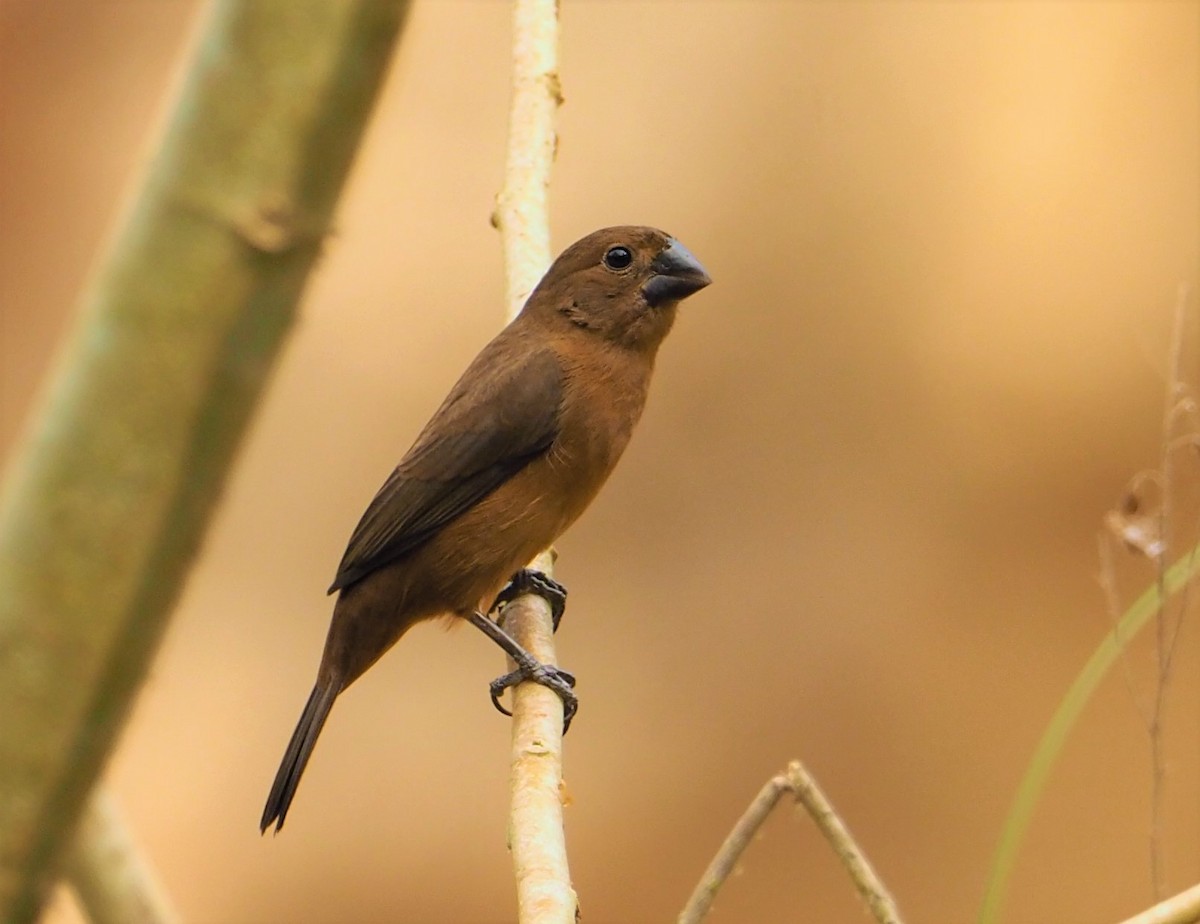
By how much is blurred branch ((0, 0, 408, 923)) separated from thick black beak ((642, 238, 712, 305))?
2706mm

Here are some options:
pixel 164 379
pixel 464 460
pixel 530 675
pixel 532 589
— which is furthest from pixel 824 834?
pixel 164 379

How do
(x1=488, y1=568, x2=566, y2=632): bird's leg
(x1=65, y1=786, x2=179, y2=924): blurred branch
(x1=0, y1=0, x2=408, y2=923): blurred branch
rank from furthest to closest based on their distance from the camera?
(x1=488, y1=568, x2=566, y2=632): bird's leg, (x1=65, y1=786, x2=179, y2=924): blurred branch, (x1=0, y1=0, x2=408, y2=923): blurred branch

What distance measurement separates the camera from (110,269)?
553 mm

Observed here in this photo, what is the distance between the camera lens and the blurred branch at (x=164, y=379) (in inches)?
22.2

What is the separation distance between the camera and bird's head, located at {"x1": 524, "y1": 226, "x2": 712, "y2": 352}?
328 cm

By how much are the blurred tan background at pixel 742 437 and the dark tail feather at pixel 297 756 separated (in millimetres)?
2884

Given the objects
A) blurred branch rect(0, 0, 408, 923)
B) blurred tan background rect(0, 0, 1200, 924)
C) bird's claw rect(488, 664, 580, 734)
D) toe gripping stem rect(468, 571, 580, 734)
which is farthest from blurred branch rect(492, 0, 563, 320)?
blurred tan background rect(0, 0, 1200, 924)

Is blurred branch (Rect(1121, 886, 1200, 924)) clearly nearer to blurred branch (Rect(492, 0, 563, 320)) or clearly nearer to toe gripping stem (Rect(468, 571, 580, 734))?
toe gripping stem (Rect(468, 571, 580, 734))

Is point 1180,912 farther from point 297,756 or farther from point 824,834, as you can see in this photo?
point 297,756

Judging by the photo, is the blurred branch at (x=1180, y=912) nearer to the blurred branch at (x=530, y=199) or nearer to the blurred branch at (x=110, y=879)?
the blurred branch at (x=530, y=199)

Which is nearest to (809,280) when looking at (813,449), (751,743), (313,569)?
(813,449)

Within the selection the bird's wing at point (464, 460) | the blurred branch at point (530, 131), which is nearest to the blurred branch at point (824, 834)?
the bird's wing at point (464, 460)

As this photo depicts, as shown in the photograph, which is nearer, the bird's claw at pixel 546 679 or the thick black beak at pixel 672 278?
the bird's claw at pixel 546 679

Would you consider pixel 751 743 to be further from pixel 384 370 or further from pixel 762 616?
pixel 384 370
